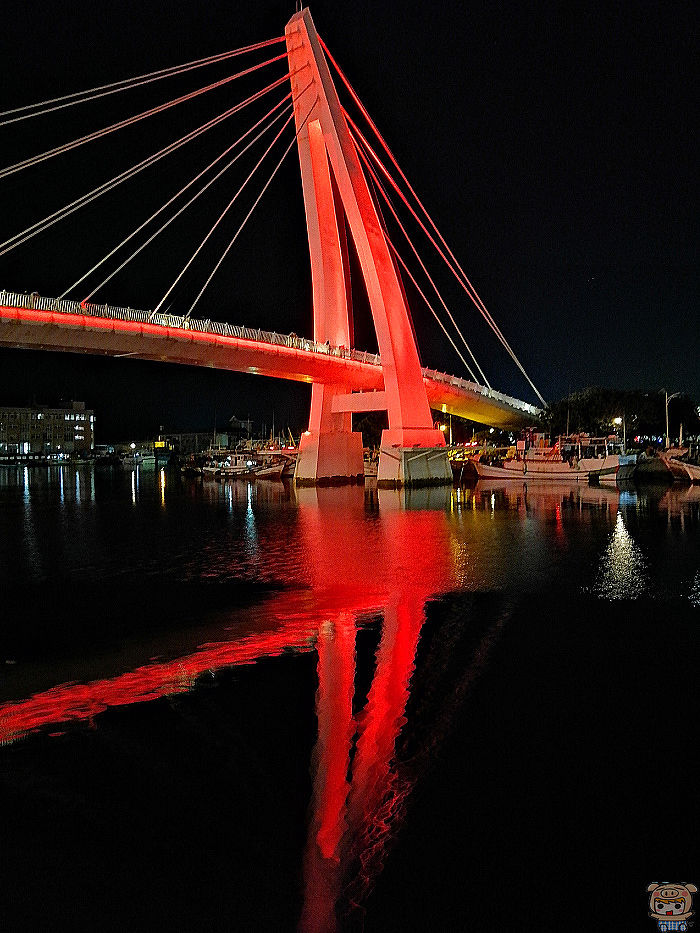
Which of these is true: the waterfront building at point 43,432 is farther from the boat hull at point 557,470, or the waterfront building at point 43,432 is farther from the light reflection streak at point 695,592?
the light reflection streak at point 695,592

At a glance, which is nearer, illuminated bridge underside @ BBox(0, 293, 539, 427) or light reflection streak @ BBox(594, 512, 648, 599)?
light reflection streak @ BBox(594, 512, 648, 599)

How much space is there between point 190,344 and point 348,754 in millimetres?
33157

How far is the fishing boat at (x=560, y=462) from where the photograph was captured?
43544mm

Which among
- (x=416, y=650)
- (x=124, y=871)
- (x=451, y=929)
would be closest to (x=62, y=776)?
(x=124, y=871)

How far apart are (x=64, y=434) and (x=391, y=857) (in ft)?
493

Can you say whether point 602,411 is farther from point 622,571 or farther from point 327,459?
point 622,571

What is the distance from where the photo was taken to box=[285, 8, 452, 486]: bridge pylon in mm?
35000

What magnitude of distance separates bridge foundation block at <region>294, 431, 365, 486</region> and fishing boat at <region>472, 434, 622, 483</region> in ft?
30.5

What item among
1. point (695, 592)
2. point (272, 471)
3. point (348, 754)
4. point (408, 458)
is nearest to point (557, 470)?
point (408, 458)

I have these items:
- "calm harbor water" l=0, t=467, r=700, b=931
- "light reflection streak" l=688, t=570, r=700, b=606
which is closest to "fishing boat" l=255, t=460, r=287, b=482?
"calm harbor water" l=0, t=467, r=700, b=931

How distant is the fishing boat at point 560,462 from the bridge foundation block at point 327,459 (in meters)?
9.30

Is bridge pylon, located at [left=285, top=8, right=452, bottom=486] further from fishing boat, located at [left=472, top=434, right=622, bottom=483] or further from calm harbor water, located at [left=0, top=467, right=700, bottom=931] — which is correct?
calm harbor water, located at [left=0, top=467, right=700, bottom=931]

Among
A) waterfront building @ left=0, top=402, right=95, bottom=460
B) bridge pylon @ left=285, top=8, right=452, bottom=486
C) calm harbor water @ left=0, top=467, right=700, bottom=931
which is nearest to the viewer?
calm harbor water @ left=0, top=467, right=700, bottom=931

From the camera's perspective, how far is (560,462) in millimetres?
45500
